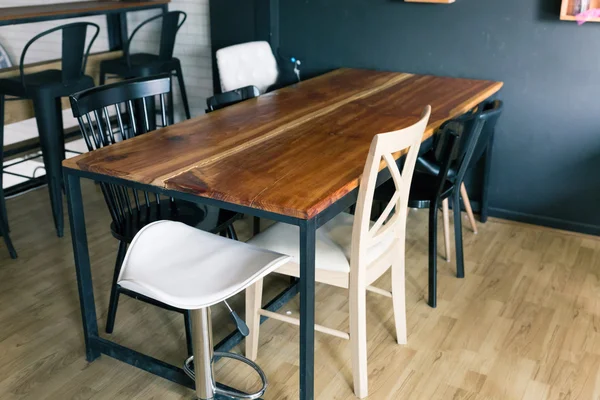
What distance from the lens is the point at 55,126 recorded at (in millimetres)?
3291

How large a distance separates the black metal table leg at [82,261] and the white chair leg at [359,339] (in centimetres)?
90

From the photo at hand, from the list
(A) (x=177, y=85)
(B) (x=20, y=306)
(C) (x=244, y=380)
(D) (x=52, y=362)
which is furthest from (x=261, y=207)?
(A) (x=177, y=85)

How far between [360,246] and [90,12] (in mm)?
2446

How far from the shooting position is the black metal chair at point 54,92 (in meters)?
3.19

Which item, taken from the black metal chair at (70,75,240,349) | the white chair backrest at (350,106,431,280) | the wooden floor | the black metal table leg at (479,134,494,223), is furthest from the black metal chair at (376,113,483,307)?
the black metal chair at (70,75,240,349)

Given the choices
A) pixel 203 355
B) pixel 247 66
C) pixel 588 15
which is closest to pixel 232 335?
pixel 203 355

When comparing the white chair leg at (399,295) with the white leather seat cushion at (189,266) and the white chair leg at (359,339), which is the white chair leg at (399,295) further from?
the white leather seat cushion at (189,266)

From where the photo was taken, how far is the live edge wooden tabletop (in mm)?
1863

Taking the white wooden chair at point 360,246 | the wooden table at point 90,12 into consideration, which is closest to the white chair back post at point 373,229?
the white wooden chair at point 360,246

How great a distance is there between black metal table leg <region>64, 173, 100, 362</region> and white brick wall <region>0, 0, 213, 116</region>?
2.19m

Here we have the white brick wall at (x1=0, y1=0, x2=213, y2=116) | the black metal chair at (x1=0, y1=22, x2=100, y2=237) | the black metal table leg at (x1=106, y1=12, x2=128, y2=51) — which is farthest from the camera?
the black metal table leg at (x1=106, y1=12, x2=128, y2=51)

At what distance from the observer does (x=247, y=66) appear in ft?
11.6

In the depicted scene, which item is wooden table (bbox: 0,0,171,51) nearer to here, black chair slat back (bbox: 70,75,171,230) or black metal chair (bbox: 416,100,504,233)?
black chair slat back (bbox: 70,75,171,230)

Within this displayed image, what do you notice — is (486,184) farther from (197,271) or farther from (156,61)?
(197,271)
